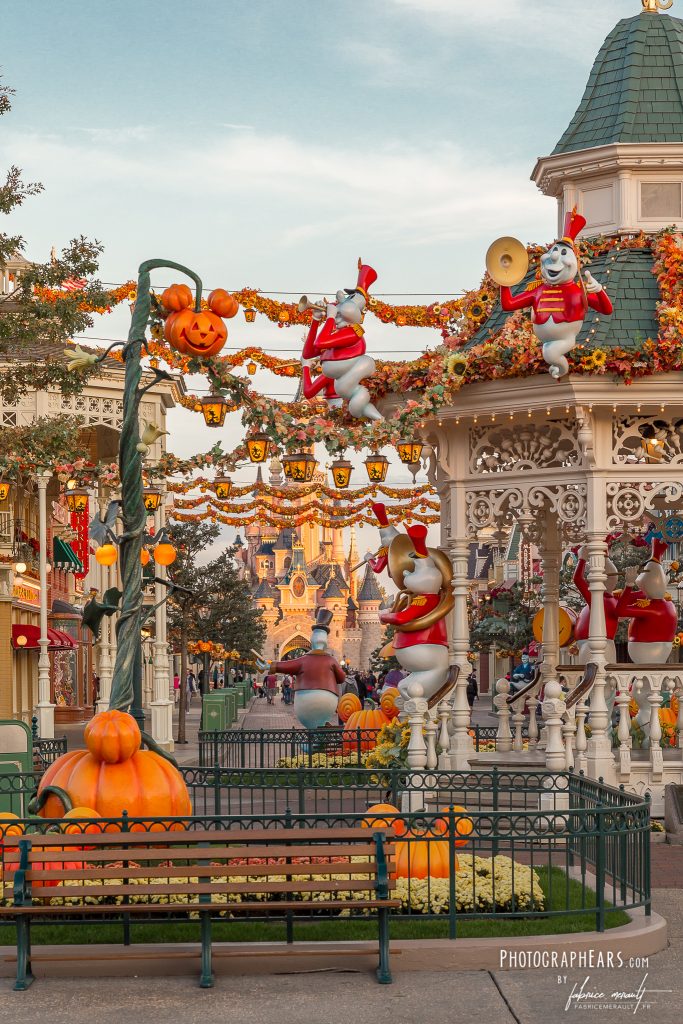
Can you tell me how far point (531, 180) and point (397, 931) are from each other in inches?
434

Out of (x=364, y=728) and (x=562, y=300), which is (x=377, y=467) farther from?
(x=562, y=300)

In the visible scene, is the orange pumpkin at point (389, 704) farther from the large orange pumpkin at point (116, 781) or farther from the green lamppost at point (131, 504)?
the large orange pumpkin at point (116, 781)

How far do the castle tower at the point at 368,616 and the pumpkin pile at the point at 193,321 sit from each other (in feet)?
503

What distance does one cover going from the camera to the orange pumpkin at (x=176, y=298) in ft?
37.6

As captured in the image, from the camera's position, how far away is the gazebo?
1505cm

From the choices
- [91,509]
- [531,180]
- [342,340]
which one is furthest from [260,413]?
[91,509]

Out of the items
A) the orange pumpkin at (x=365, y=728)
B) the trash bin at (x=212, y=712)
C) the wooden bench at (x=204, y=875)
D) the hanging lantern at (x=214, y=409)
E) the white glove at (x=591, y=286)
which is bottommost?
the trash bin at (x=212, y=712)

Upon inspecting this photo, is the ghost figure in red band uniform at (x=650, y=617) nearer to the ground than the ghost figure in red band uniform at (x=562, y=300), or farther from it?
nearer to the ground

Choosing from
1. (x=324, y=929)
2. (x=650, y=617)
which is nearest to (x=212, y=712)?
(x=650, y=617)

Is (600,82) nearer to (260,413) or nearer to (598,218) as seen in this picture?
(598,218)

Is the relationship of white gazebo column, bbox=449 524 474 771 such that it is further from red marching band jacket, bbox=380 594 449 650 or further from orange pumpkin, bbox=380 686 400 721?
orange pumpkin, bbox=380 686 400 721

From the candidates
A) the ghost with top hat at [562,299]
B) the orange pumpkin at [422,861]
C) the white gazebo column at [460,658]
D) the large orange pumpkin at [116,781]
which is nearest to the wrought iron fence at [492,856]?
the orange pumpkin at [422,861]

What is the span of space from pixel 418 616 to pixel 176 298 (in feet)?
19.8

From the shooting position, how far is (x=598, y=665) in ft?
50.1
